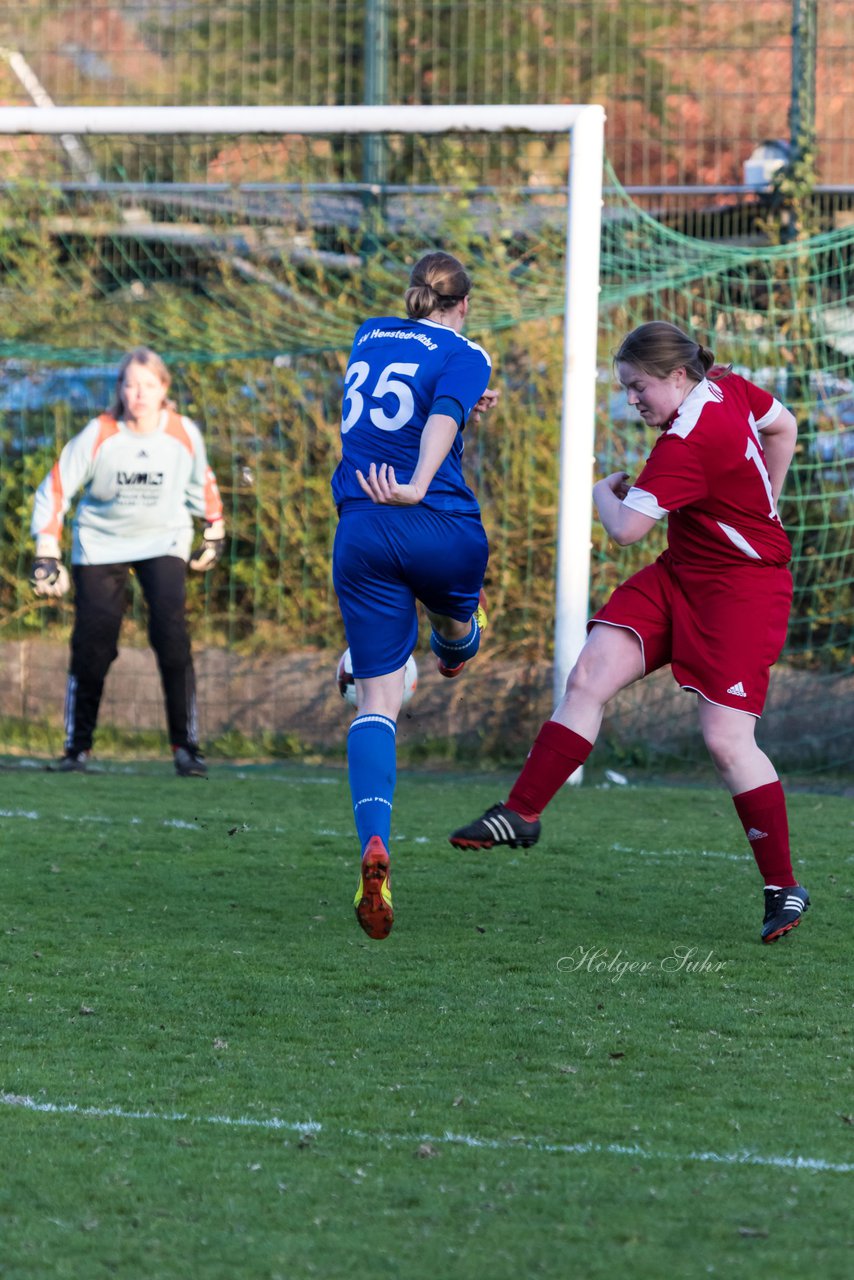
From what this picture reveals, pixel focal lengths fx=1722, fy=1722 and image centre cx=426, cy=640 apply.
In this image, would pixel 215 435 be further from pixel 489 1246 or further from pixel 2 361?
pixel 489 1246

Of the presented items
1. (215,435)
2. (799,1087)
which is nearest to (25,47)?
(215,435)

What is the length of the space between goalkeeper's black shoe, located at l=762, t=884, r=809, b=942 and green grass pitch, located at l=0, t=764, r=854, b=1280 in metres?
0.11

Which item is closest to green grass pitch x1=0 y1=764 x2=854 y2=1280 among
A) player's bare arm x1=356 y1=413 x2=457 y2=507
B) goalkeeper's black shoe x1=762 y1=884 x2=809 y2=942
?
goalkeeper's black shoe x1=762 y1=884 x2=809 y2=942

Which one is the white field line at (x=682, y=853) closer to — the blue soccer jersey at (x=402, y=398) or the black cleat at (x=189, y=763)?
the blue soccer jersey at (x=402, y=398)

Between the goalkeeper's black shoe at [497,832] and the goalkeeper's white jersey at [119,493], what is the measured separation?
3838 millimetres

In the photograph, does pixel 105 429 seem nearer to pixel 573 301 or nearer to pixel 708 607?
pixel 573 301

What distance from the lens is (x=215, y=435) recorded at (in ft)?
Answer: 32.8

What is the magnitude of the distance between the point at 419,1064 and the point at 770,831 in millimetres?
1493

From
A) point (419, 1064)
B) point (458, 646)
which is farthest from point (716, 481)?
point (419, 1064)

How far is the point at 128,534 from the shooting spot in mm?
Answer: 7879

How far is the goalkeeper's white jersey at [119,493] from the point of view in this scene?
7828 mm

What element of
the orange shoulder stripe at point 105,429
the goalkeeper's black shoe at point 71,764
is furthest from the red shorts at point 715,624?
the goalkeeper's black shoe at point 71,764

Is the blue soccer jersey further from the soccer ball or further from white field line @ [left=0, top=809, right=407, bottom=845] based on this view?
white field line @ [left=0, top=809, right=407, bottom=845]

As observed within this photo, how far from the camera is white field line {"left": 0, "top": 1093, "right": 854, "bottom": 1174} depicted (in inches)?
111
